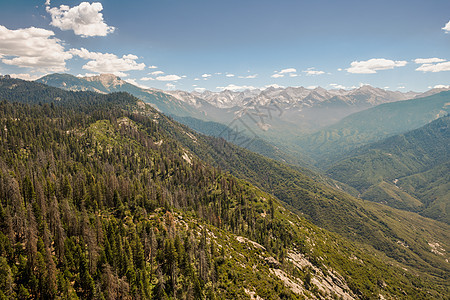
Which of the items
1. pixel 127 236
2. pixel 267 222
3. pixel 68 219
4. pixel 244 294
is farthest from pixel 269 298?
pixel 267 222

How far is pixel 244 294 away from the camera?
243ft

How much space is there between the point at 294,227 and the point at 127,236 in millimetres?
163175

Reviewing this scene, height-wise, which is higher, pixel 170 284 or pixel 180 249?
pixel 180 249

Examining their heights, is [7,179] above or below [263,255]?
above

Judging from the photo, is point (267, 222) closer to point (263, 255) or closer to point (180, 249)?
point (263, 255)

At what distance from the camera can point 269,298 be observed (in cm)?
7825

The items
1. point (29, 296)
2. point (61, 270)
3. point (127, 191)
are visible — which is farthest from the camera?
point (127, 191)

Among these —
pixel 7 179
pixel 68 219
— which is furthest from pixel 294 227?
pixel 7 179

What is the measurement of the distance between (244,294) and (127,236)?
46.3m

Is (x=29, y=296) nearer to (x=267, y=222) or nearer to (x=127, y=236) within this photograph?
(x=127, y=236)

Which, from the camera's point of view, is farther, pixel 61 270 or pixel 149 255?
pixel 149 255

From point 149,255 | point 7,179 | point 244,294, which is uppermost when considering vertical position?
point 7,179

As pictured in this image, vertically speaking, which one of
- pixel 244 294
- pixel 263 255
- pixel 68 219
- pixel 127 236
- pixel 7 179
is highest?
pixel 7 179

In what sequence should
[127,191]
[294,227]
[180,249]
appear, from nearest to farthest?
[180,249] → [127,191] → [294,227]
